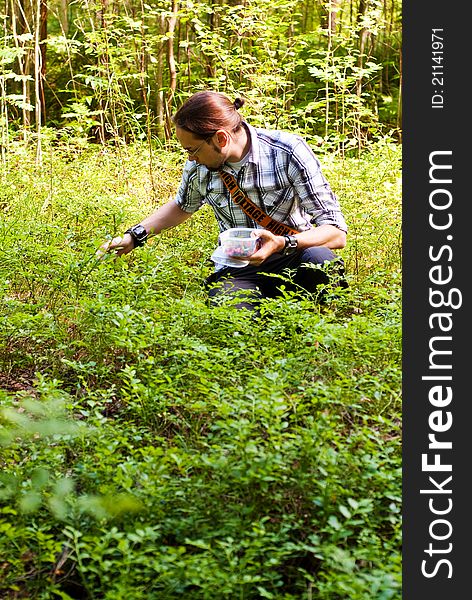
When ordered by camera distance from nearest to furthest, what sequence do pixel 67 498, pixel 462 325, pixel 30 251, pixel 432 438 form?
pixel 67 498
pixel 432 438
pixel 462 325
pixel 30 251

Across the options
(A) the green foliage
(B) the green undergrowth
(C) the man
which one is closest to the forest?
(B) the green undergrowth

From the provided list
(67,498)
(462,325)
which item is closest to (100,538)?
(67,498)

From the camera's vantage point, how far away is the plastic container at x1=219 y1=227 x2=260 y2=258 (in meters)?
4.28

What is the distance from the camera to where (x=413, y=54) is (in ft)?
11.9

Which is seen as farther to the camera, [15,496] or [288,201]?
[288,201]

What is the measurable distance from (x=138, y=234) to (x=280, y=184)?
35.1 inches

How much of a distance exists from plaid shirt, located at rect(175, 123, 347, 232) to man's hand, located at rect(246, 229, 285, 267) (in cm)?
38

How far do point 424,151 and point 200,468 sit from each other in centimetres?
167

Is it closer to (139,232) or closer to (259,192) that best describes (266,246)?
(259,192)

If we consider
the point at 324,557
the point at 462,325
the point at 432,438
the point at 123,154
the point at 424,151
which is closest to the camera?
the point at 324,557

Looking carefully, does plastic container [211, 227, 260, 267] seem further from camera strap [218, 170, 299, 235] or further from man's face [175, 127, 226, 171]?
man's face [175, 127, 226, 171]

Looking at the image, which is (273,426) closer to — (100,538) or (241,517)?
(241,517)

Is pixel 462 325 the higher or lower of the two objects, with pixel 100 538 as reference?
higher

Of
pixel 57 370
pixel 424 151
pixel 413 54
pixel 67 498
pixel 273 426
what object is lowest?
pixel 57 370
